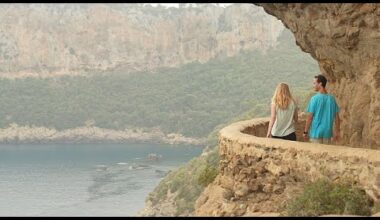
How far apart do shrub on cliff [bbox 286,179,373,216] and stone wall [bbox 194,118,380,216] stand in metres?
0.15

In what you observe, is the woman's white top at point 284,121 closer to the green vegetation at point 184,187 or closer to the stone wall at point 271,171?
the stone wall at point 271,171

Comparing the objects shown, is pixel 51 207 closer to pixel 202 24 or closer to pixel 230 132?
Result: pixel 230 132

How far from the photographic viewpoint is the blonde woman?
28.6ft

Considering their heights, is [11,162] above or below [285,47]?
below

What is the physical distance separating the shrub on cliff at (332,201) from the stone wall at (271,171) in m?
0.15

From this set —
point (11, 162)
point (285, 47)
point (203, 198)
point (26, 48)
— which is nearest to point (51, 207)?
point (11, 162)

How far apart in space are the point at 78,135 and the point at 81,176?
40.4 m

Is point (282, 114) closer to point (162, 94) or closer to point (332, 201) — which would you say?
point (332, 201)

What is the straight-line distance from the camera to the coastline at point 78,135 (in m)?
127

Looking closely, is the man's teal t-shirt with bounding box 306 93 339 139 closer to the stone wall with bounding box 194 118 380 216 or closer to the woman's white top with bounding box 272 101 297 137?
the woman's white top with bounding box 272 101 297 137

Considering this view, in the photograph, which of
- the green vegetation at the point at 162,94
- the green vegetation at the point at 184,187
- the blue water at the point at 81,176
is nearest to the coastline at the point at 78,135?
the green vegetation at the point at 162,94

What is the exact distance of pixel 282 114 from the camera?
348 inches

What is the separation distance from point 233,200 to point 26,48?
154 metres

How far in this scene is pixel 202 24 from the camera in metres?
158
